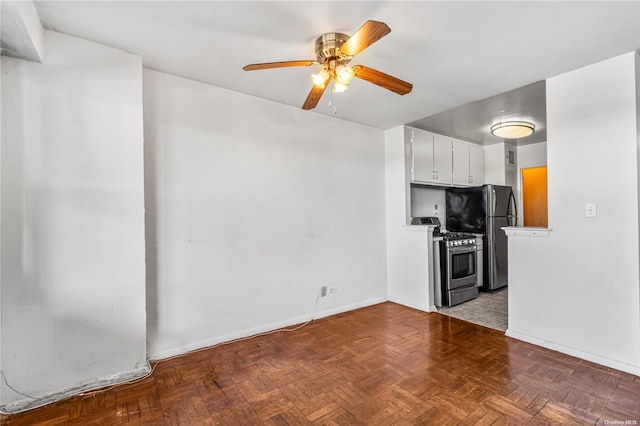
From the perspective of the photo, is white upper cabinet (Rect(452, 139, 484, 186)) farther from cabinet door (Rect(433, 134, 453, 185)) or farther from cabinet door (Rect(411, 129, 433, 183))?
cabinet door (Rect(411, 129, 433, 183))

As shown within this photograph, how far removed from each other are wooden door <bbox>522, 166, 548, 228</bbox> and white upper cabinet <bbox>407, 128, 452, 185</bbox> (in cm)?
222

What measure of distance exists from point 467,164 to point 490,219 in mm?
963

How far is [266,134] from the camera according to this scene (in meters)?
3.05

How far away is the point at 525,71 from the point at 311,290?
286cm

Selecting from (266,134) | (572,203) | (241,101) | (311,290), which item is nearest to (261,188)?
(266,134)

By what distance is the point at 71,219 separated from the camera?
78.0 inches

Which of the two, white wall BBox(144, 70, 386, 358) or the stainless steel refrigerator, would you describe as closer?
white wall BBox(144, 70, 386, 358)

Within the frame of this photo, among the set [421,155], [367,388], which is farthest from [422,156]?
[367,388]

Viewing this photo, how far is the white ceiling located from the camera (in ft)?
5.61

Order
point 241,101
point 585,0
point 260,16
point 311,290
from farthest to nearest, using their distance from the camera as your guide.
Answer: point 311,290, point 241,101, point 260,16, point 585,0

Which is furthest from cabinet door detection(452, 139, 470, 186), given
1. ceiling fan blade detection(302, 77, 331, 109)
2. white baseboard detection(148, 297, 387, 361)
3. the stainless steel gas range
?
ceiling fan blade detection(302, 77, 331, 109)

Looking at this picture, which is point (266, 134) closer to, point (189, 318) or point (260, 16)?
point (260, 16)

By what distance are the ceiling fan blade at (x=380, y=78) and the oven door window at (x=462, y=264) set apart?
2.51m

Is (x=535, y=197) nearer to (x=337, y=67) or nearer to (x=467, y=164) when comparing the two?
(x=467, y=164)
